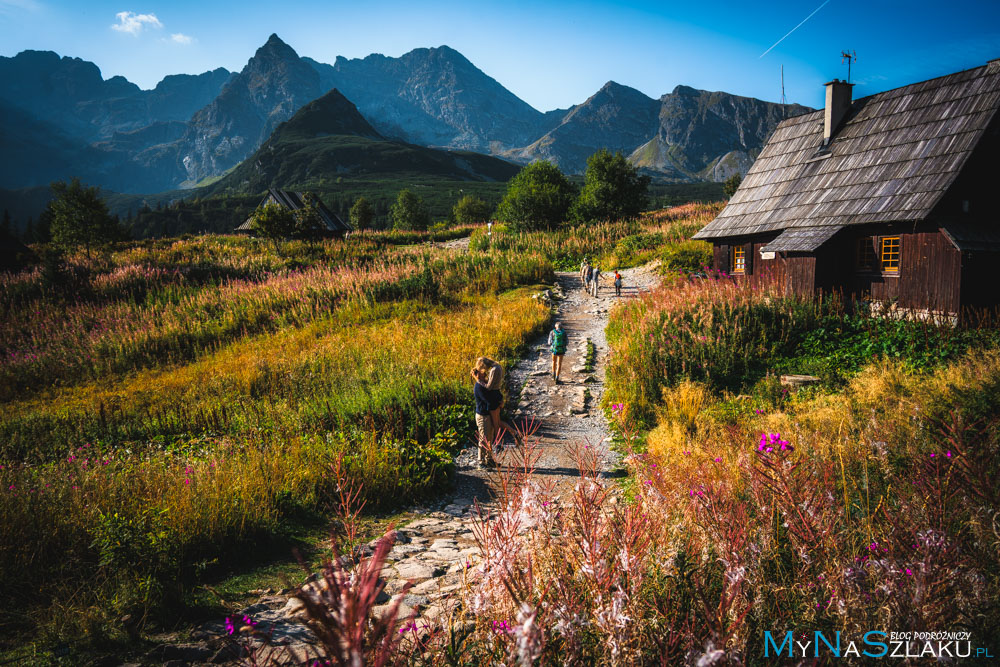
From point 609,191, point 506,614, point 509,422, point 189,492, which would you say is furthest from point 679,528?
point 609,191

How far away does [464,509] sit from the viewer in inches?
243

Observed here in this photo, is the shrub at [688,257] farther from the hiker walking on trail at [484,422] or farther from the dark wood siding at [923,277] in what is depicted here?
the hiker walking on trail at [484,422]

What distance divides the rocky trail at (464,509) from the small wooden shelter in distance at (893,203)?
22.5ft

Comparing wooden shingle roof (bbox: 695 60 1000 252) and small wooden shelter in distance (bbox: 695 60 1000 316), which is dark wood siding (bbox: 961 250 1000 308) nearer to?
small wooden shelter in distance (bbox: 695 60 1000 316)

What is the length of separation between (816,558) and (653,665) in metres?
1.23

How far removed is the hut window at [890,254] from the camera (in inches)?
535

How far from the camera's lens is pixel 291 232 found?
29.5 m

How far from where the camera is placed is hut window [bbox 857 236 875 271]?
556 inches

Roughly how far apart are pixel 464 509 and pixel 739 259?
17.8 m

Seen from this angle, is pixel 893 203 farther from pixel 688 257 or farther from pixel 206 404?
pixel 206 404

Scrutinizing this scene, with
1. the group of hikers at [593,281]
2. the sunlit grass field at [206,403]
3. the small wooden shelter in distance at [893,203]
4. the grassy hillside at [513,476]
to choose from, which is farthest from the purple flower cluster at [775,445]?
the group of hikers at [593,281]

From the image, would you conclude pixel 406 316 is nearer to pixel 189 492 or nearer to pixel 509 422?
pixel 509 422

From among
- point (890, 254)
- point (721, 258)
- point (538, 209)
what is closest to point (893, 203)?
point (890, 254)

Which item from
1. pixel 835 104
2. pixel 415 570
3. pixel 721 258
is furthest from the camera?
pixel 721 258
